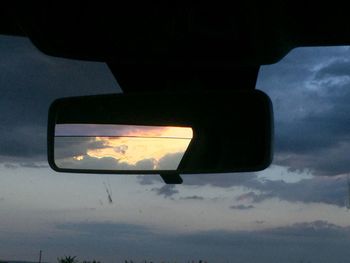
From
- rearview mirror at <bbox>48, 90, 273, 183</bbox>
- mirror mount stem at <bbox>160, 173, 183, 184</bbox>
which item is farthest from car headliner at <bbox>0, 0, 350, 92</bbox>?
mirror mount stem at <bbox>160, 173, 183, 184</bbox>

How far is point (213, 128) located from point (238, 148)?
21 cm

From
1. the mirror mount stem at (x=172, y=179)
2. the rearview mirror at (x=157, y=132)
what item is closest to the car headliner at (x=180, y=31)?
the rearview mirror at (x=157, y=132)

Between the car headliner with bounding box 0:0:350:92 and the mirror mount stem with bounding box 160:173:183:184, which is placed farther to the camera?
the mirror mount stem with bounding box 160:173:183:184

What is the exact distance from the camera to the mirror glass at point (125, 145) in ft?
11.6

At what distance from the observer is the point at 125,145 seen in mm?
3617

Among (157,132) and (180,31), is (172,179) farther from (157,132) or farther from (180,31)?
(180,31)

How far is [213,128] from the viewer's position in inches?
141

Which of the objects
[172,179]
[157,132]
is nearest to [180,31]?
[157,132]

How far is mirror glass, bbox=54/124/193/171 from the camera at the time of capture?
354 centimetres

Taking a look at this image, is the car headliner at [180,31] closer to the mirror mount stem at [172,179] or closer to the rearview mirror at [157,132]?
the rearview mirror at [157,132]

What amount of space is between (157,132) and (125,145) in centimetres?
21

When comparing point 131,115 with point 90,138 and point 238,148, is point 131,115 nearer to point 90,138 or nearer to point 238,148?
point 90,138

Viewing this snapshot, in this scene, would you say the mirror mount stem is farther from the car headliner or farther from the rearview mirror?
the car headliner

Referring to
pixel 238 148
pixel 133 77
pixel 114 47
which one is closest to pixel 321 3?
pixel 238 148
